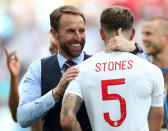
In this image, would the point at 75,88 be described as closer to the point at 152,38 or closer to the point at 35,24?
the point at 152,38

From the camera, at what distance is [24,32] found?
11.5m

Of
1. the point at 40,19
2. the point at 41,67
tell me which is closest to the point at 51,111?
the point at 41,67

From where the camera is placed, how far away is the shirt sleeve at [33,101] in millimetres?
3104

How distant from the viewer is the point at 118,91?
2.83 metres

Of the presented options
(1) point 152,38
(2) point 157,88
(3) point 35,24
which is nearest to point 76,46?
(2) point 157,88

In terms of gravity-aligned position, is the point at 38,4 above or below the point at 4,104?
above

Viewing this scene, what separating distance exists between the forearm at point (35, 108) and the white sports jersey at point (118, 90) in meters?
0.28

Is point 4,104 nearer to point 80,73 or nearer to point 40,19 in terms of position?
point 40,19

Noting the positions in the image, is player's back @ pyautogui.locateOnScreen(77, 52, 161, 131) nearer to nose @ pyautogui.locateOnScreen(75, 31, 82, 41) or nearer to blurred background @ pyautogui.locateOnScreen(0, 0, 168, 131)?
nose @ pyautogui.locateOnScreen(75, 31, 82, 41)

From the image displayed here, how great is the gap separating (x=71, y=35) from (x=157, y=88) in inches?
34.6

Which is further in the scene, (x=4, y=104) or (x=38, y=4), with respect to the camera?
(x=38, y=4)

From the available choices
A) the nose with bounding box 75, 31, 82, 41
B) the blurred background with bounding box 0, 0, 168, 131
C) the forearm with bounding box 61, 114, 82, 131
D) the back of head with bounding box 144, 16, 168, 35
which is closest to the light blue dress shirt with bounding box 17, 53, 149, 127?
the nose with bounding box 75, 31, 82, 41

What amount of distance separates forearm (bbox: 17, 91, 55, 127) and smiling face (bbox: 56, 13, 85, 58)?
44 centimetres

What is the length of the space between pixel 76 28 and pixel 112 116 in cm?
86
